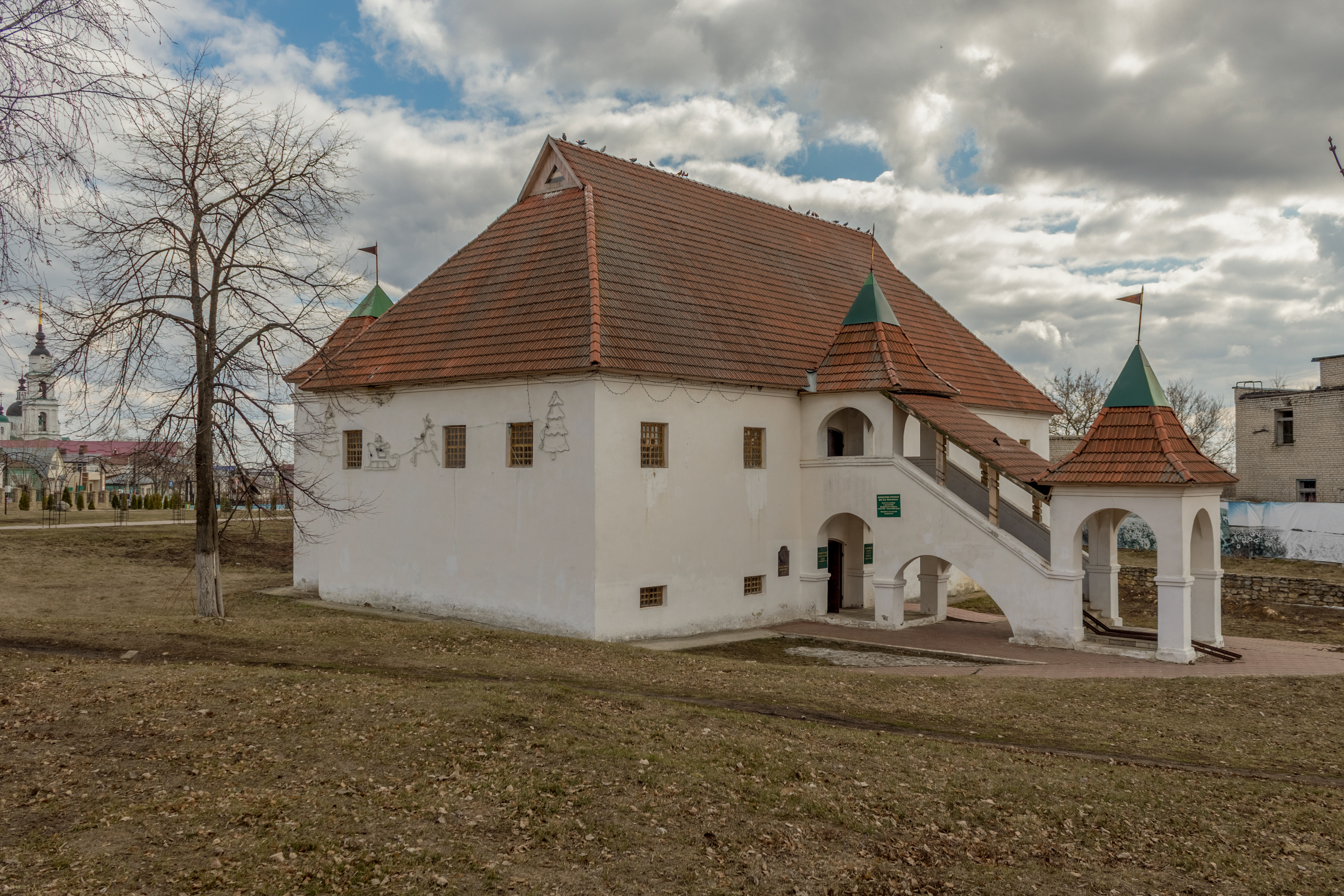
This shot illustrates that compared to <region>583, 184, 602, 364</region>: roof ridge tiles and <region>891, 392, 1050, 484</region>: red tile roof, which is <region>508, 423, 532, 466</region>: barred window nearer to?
<region>583, 184, 602, 364</region>: roof ridge tiles

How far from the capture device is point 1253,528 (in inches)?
1398

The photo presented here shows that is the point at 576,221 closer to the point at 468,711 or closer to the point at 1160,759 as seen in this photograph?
the point at 468,711

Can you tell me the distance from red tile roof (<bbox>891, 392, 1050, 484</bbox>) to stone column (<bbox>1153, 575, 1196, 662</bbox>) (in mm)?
3370

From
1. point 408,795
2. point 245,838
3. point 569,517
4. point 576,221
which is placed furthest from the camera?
point 576,221

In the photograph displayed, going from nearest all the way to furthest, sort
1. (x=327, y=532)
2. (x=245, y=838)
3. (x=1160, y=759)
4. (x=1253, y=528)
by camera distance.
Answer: (x=245, y=838), (x=1160, y=759), (x=327, y=532), (x=1253, y=528)

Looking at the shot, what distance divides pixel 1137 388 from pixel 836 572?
8975mm

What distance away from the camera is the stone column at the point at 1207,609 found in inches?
806

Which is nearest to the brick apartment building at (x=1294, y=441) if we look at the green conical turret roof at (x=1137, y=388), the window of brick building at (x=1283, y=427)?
the window of brick building at (x=1283, y=427)

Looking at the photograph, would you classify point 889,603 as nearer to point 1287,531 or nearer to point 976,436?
point 976,436

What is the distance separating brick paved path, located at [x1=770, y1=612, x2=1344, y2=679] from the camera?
17281 mm

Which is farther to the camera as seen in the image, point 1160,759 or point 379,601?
point 379,601

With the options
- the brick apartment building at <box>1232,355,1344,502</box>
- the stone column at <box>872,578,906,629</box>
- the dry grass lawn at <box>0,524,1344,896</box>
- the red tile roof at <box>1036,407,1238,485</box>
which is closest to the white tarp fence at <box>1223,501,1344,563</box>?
the brick apartment building at <box>1232,355,1344,502</box>

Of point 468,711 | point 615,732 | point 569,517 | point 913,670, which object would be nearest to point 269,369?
point 569,517

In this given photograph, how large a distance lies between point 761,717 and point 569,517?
9110mm
